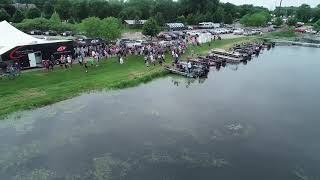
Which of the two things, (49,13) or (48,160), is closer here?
(48,160)

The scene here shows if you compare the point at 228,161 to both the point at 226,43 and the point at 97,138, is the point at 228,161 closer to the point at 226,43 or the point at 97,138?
the point at 97,138

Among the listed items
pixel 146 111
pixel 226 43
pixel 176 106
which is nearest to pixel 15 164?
pixel 146 111

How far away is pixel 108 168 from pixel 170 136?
5.93 metres

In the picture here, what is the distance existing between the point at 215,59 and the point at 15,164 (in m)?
36.0

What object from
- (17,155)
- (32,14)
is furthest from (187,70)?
(32,14)

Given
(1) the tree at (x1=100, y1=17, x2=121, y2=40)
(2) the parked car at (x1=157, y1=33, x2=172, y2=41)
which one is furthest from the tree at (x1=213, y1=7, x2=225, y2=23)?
(1) the tree at (x1=100, y1=17, x2=121, y2=40)

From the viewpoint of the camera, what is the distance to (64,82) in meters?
35.4

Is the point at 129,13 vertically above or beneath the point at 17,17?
above

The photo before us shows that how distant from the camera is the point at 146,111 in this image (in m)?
29.5

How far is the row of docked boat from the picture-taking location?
4274cm

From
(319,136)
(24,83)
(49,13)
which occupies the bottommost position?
(319,136)

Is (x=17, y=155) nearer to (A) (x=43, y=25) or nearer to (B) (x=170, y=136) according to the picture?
(B) (x=170, y=136)

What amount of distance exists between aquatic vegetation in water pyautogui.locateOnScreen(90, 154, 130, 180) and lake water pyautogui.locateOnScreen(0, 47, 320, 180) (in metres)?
0.06

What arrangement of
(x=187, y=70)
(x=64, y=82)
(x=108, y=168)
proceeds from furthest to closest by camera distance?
(x=187, y=70) → (x=64, y=82) → (x=108, y=168)
